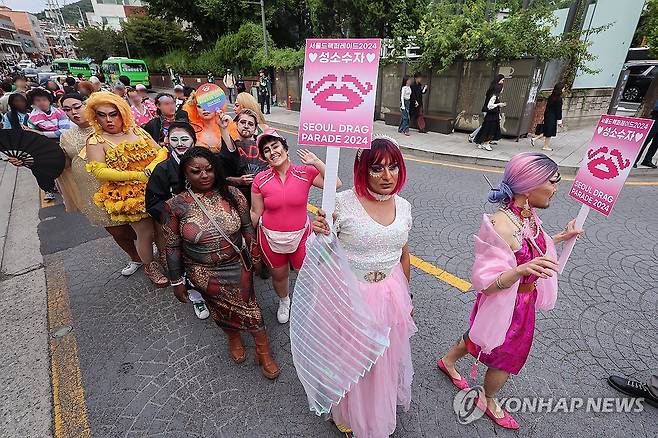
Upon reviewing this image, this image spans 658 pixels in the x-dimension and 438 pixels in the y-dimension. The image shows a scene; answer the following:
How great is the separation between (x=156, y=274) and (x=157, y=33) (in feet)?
132

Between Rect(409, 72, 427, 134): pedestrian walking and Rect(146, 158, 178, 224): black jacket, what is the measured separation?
909 centimetres

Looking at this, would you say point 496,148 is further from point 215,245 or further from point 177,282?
point 177,282

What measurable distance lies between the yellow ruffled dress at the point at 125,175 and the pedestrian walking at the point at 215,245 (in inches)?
45.9

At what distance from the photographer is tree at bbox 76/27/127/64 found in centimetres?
4162

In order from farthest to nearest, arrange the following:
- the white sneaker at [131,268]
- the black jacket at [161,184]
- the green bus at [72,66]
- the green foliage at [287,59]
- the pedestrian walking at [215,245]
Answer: the green bus at [72,66], the green foliage at [287,59], the white sneaker at [131,268], the black jacket at [161,184], the pedestrian walking at [215,245]

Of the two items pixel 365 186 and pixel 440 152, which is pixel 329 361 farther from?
pixel 440 152

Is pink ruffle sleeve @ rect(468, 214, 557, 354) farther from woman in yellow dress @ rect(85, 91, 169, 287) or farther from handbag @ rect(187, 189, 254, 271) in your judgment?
woman in yellow dress @ rect(85, 91, 169, 287)

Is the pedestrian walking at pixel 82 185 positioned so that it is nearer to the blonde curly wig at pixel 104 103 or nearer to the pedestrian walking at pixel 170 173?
the blonde curly wig at pixel 104 103

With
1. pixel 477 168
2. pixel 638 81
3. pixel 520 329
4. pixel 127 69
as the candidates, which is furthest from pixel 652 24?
pixel 127 69

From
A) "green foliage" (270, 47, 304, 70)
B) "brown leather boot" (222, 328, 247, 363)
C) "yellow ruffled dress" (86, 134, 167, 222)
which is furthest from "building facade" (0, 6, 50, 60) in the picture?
"brown leather boot" (222, 328, 247, 363)

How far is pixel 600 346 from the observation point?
8.85ft

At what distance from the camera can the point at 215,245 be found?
2316 millimetres

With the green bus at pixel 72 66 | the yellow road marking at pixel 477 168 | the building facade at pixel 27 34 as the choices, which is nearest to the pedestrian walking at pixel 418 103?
the yellow road marking at pixel 477 168

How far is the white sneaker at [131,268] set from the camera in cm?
388
